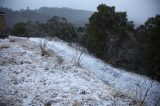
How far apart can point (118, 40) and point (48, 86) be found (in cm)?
1853

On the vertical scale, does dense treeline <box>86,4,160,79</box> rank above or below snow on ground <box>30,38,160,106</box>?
above

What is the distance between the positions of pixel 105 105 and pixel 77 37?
130 ft

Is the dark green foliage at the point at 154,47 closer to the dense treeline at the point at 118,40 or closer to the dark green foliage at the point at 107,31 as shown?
the dense treeline at the point at 118,40

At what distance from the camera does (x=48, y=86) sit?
39.9 ft

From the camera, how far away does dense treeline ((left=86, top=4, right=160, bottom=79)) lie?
27.5m

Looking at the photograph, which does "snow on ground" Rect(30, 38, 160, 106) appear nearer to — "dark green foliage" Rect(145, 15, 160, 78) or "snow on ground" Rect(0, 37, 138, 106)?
"dark green foliage" Rect(145, 15, 160, 78)

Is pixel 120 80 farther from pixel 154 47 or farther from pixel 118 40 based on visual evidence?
pixel 118 40

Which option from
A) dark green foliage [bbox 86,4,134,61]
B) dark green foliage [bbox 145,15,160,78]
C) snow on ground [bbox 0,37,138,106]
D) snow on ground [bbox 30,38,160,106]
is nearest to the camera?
snow on ground [bbox 0,37,138,106]

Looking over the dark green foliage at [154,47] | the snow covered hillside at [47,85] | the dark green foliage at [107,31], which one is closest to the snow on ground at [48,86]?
the snow covered hillside at [47,85]

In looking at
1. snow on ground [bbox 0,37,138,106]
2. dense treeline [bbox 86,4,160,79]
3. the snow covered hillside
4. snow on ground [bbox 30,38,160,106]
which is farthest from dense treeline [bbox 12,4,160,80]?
snow on ground [bbox 0,37,138,106]

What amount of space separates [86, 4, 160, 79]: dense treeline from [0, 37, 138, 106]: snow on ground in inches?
513

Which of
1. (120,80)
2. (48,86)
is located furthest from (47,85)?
(120,80)

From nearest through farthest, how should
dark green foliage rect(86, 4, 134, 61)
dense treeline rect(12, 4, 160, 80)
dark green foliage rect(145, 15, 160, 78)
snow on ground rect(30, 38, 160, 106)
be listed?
snow on ground rect(30, 38, 160, 106) < dark green foliage rect(145, 15, 160, 78) < dense treeline rect(12, 4, 160, 80) < dark green foliage rect(86, 4, 134, 61)

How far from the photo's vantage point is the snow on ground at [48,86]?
10641 millimetres
